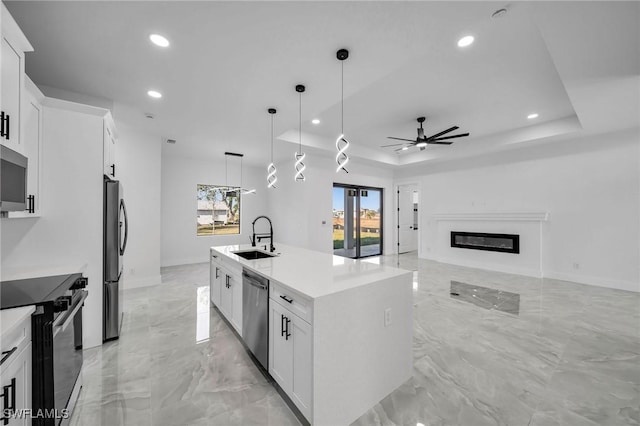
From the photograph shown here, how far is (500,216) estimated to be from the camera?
5812mm

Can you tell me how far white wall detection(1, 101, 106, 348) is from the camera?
2260mm

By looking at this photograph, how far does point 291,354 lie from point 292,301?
37cm

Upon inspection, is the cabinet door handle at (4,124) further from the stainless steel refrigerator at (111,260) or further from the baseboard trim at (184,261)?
the baseboard trim at (184,261)

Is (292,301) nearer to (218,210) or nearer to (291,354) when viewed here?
(291,354)

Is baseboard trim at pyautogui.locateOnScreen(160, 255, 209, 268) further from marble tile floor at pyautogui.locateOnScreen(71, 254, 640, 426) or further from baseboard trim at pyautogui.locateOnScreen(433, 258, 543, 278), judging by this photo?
baseboard trim at pyautogui.locateOnScreen(433, 258, 543, 278)

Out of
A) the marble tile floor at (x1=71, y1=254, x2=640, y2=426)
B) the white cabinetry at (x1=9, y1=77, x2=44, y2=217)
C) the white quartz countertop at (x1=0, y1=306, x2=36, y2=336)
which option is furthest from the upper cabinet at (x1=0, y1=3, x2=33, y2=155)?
the marble tile floor at (x1=71, y1=254, x2=640, y2=426)

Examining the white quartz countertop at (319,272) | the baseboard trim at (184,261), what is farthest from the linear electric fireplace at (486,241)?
the baseboard trim at (184,261)

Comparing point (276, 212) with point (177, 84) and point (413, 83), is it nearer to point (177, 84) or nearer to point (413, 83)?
point (177, 84)

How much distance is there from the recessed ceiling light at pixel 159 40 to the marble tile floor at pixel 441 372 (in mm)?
2978

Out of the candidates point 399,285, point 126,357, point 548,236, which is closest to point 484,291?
point 548,236

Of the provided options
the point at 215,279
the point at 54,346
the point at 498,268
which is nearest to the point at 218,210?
the point at 215,279

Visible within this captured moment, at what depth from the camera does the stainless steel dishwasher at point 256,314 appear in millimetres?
2018

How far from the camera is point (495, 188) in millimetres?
6043

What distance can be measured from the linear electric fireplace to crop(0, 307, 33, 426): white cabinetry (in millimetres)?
Answer: 7373
